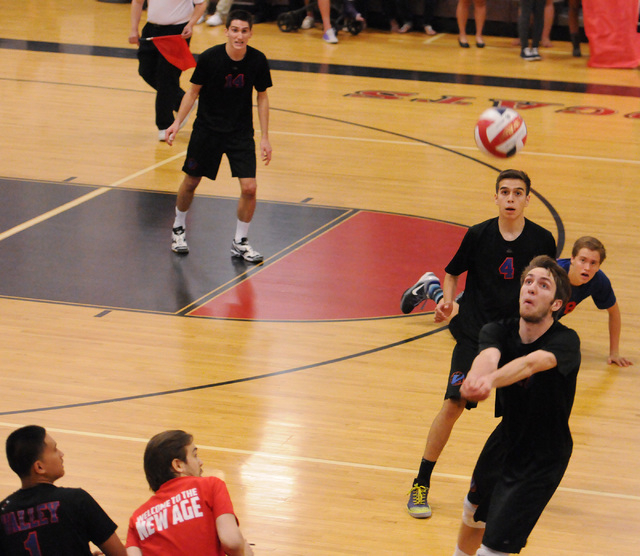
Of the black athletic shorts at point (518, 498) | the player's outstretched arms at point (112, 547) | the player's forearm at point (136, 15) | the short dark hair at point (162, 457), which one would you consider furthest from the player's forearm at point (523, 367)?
the player's forearm at point (136, 15)

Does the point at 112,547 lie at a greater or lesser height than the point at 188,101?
lesser

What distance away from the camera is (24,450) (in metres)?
3.85

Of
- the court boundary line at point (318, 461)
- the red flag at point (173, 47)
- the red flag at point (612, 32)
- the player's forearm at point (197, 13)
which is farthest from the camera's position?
the red flag at point (612, 32)

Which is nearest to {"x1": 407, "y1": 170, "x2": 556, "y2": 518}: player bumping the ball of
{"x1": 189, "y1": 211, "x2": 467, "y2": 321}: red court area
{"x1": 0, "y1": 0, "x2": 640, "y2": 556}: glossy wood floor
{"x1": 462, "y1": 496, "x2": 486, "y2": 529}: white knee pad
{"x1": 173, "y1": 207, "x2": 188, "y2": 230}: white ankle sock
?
{"x1": 0, "y1": 0, "x2": 640, "y2": 556}: glossy wood floor

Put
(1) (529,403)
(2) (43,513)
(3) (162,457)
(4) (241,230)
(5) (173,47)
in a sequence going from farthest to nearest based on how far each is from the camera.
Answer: (5) (173,47), (4) (241,230), (1) (529,403), (3) (162,457), (2) (43,513)

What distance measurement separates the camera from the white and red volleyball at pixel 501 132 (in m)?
7.74

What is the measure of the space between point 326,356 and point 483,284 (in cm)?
217

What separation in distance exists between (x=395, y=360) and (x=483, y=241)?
2083mm

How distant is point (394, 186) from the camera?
11.4m

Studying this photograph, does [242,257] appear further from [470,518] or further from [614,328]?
[470,518]

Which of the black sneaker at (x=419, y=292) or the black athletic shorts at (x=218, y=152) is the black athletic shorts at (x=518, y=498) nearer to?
the black sneaker at (x=419, y=292)

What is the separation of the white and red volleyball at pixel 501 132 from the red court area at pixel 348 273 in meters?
1.26

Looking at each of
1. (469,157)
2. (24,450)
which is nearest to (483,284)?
(24,450)

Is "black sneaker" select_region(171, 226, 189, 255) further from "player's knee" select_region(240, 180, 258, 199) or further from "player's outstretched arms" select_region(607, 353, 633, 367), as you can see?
"player's outstretched arms" select_region(607, 353, 633, 367)
